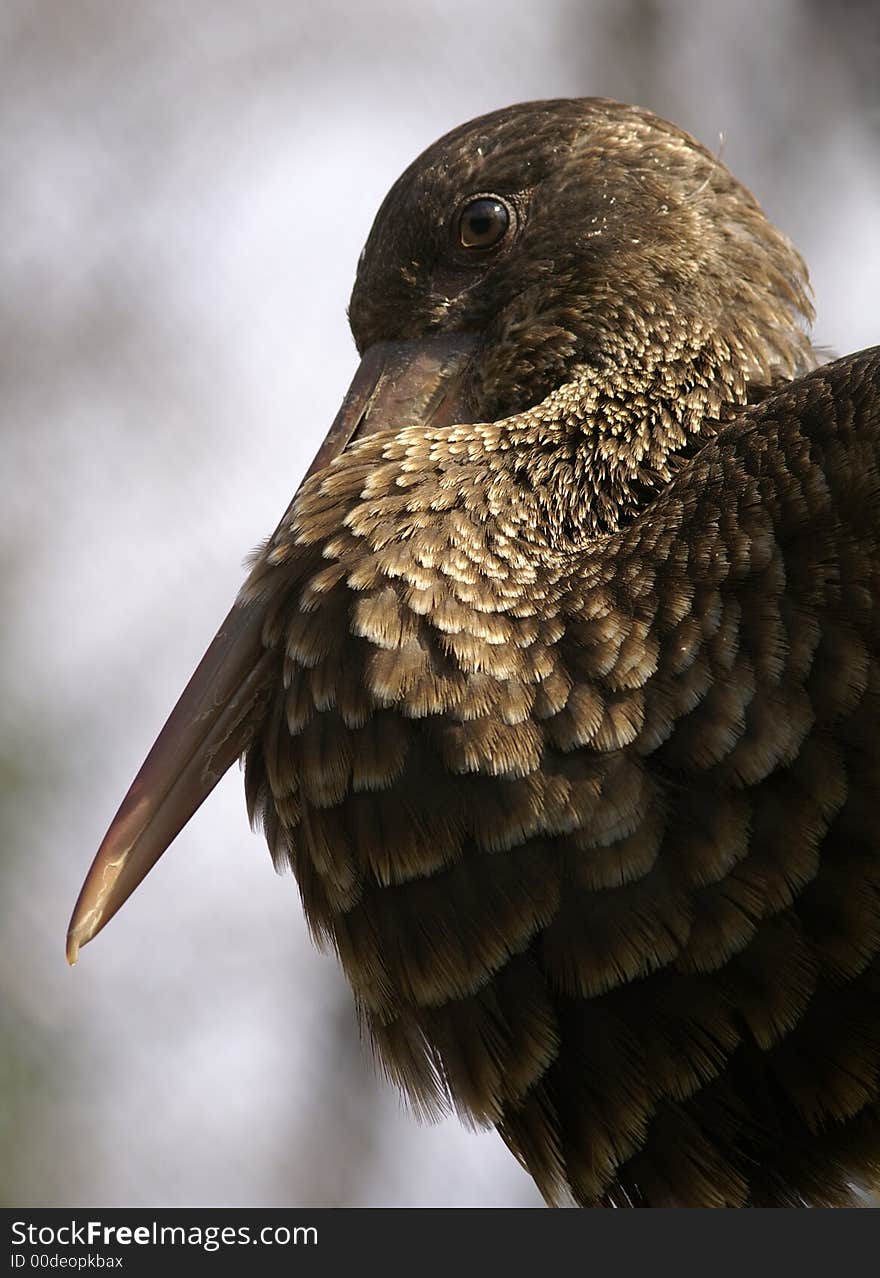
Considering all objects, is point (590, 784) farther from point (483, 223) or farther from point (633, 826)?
point (483, 223)

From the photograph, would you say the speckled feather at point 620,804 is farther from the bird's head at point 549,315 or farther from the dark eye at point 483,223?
the dark eye at point 483,223

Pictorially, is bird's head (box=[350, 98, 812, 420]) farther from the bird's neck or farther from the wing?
the wing

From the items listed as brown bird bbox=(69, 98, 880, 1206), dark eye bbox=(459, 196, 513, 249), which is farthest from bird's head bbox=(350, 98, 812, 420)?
brown bird bbox=(69, 98, 880, 1206)

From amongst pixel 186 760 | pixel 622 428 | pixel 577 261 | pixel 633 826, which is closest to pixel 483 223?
pixel 577 261

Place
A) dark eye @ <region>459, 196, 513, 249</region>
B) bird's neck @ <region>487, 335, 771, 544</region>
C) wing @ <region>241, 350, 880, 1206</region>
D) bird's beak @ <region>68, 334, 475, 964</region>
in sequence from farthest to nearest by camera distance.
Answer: dark eye @ <region>459, 196, 513, 249</region>, bird's neck @ <region>487, 335, 771, 544</region>, bird's beak @ <region>68, 334, 475, 964</region>, wing @ <region>241, 350, 880, 1206</region>

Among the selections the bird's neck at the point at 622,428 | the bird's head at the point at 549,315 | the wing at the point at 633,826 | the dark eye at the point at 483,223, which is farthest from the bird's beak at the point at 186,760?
the dark eye at the point at 483,223
